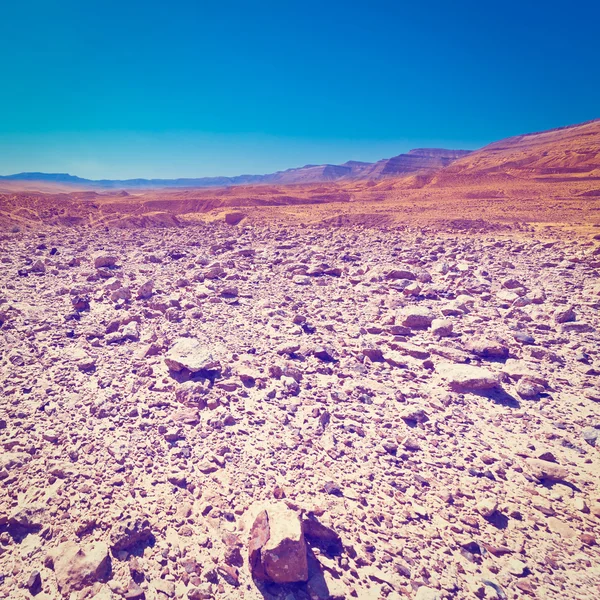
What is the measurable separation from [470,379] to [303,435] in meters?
2.31

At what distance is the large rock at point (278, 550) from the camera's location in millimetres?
2590

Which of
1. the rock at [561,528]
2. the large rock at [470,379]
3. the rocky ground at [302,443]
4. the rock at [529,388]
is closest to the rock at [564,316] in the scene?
the rocky ground at [302,443]

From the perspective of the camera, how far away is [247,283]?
9.31 m

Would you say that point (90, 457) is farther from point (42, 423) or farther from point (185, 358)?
point (185, 358)

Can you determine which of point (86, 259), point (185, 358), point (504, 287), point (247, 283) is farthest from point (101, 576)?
point (86, 259)

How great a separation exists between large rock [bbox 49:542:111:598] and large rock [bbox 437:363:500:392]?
4082 millimetres

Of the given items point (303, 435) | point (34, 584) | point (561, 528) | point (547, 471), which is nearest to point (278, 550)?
point (303, 435)

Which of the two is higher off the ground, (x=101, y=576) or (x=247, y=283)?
(x=247, y=283)

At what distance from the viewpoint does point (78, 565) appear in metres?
2.66

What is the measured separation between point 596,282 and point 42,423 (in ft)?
33.0

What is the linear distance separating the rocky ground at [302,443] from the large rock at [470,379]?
1.0 inches

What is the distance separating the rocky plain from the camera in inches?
108

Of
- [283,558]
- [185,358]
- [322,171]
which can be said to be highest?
[322,171]

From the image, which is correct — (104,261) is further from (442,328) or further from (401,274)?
(442,328)
